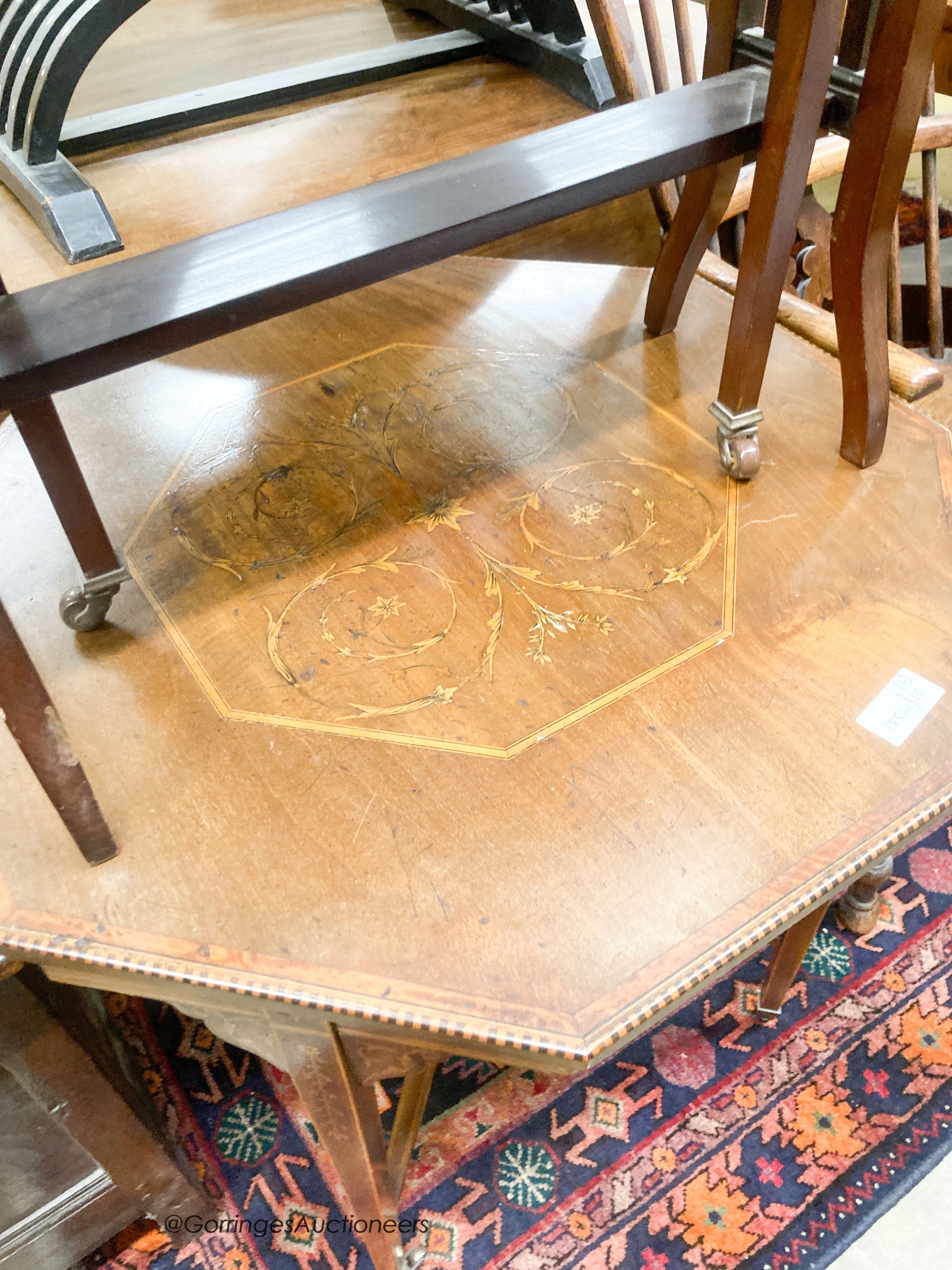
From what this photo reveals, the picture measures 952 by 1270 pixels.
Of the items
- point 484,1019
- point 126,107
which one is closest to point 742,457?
point 484,1019

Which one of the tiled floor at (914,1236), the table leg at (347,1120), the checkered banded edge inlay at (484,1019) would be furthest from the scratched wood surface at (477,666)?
the tiled floor at (914,1236)

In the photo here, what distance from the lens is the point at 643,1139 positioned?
111cm

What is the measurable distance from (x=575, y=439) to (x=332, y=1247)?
95 centimetres

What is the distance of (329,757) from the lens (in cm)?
70

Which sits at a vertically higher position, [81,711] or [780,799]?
[81,711]

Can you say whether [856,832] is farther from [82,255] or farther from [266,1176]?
[82,255]

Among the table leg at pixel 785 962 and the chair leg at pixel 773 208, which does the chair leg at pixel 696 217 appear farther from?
the table leg at pixel 785 962

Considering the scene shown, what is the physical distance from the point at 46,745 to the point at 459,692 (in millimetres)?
308

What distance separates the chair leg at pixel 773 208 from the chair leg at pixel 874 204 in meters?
0.04

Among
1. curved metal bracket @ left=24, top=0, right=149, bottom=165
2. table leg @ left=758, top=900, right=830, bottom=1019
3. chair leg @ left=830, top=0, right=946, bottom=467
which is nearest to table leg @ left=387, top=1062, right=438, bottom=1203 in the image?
table leg @ left=758, top=900, right=830, bottom=1019

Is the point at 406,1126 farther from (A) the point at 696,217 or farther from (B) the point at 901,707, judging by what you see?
(A) the point at 696,217

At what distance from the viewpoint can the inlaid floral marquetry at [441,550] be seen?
740 millimetres

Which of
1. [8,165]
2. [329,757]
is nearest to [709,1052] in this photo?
[329,757]

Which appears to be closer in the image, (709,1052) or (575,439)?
(575,439)
